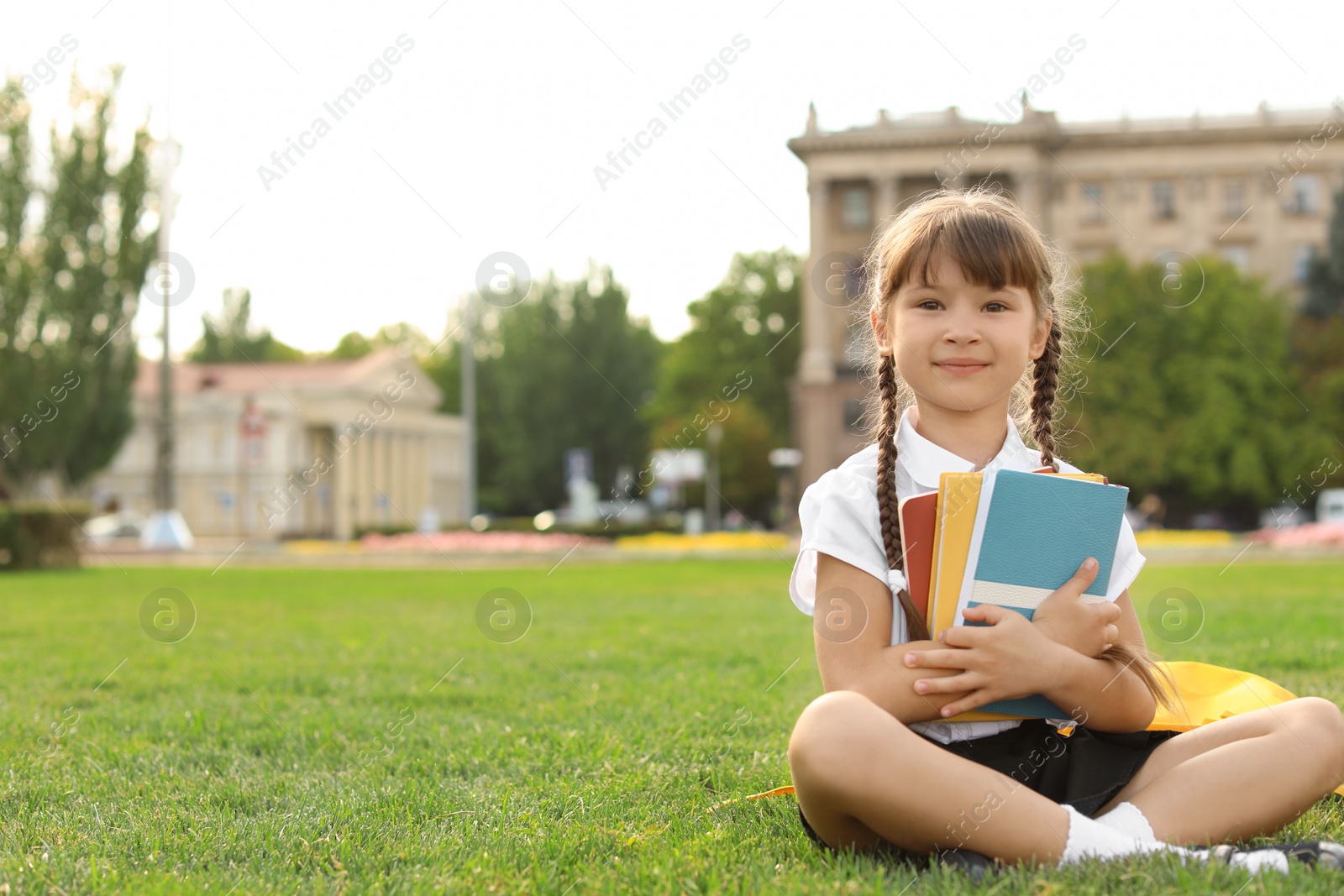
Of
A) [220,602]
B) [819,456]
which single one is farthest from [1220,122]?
[220,602]

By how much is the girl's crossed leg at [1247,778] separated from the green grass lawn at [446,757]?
0.76ft

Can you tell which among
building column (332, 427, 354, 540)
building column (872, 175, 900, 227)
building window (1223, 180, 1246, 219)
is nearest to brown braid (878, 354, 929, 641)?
building column (872, 175, 900, 227)

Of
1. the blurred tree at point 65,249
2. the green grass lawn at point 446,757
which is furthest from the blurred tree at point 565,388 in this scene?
the green grass lawn at point 446,757

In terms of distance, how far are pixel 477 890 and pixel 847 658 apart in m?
0.89

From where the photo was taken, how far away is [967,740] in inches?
105

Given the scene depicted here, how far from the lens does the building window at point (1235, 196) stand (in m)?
55.7

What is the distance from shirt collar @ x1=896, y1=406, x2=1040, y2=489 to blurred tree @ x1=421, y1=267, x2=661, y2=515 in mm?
55277

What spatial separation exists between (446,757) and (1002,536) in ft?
7.74

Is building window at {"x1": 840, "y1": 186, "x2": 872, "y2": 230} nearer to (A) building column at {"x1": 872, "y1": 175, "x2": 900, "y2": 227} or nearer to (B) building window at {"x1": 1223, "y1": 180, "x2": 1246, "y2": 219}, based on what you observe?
(A) building column at {"x1": 872, "y1": 175, "x2": 900, "y2": 227}

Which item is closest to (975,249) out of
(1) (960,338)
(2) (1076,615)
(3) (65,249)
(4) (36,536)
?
(1) (960,338)

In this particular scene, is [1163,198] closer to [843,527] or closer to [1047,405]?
[1047,405]

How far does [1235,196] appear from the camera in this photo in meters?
55.8

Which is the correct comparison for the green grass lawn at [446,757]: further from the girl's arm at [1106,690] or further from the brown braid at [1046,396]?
the brown braid at [1046,396]

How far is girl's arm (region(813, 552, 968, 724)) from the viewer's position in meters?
2.49
